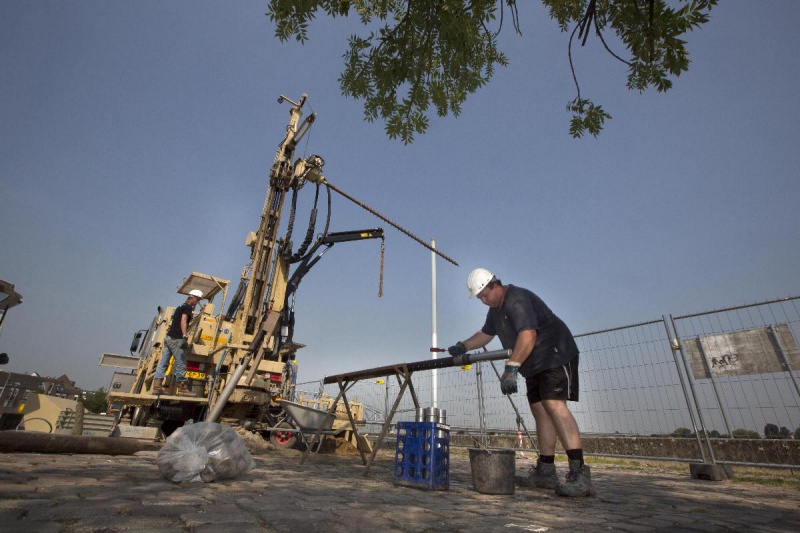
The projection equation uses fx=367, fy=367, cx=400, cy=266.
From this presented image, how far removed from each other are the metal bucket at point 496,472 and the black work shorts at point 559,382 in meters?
0.75

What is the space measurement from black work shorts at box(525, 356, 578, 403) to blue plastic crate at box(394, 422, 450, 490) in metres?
1.08

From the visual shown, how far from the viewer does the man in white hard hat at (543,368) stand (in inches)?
139

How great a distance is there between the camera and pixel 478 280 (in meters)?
4.41

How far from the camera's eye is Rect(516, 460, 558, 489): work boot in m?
3.79

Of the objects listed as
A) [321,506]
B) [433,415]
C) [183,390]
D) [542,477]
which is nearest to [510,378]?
[433,415]

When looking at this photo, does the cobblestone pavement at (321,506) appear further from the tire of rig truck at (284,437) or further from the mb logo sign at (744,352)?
the tire of rig truck at (284,437)

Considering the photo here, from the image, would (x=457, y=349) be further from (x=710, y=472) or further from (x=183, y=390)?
(x=183, y=390)

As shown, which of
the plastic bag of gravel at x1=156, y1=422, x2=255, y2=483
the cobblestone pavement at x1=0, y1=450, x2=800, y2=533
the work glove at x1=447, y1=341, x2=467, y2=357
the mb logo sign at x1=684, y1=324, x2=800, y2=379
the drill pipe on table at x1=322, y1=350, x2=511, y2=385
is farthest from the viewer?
the mb logo sign at x1=684, y1=324, x2=800, y2=379

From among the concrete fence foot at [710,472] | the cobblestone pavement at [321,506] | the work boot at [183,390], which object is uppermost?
the work boot at [183,390]

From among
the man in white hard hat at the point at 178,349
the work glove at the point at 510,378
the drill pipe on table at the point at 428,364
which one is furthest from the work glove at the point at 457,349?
the man in white hard hat at the point at 178,349

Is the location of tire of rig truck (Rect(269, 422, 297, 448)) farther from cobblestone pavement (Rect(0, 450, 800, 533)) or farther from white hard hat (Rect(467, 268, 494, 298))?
white hard hat (Rect(467, 268, 494, 298))

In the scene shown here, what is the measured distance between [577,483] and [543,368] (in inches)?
40.7

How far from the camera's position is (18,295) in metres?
7.77

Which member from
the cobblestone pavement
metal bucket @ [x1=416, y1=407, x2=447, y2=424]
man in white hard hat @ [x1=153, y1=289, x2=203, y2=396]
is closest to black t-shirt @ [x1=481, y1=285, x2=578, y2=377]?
metal bucket @ [x1=416, y1=407, x2=447, y2=424]
